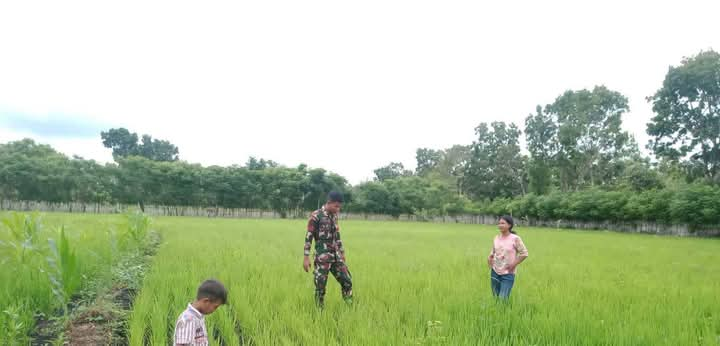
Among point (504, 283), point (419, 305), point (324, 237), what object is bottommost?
point (419, 305)

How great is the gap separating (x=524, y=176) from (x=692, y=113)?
20.6 metres

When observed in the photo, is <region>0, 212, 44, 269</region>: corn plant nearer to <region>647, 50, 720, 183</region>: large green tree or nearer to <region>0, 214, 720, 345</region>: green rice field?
<region>0, 214, 720, 345</region>: green rice field

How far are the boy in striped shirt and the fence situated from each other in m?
22.2

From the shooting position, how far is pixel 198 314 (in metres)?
2.70

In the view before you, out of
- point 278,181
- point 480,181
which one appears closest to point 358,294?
point 278,181

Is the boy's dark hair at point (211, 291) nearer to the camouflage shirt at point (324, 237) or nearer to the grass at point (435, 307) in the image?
the grass at point (435, 307)

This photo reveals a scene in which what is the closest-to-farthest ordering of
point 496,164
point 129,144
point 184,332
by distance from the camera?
1. point 184,332
2. point 496,164
3. point 129,144

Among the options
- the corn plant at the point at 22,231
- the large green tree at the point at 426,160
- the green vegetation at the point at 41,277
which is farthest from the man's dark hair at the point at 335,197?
the large green tree at the point at 426,160

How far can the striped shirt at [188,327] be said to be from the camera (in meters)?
2.60

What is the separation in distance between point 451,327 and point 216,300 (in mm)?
2479

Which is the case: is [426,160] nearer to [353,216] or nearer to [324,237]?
[353,216]

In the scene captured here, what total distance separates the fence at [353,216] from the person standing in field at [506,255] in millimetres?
21966

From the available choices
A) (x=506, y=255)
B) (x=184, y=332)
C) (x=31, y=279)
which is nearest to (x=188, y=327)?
(x=184, y=332)

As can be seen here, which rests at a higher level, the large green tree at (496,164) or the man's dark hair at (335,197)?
the large green tree at (496,164)
